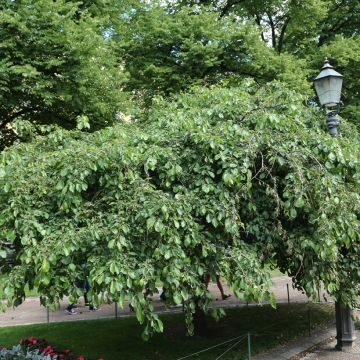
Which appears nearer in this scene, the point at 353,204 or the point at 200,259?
the point at 200,259

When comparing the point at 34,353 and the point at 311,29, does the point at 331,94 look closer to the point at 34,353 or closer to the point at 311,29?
the point at 34,353

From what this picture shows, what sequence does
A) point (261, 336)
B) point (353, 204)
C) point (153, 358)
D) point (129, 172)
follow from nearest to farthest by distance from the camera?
1. point (129, 172)
2. point (353, 204)
3. point (153, 358)
4. point (261, 336)

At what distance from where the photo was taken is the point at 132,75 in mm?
15797

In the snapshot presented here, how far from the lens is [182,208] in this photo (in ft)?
16.6

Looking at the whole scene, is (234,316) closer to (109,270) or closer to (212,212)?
(212,212)

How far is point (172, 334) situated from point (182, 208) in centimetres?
505

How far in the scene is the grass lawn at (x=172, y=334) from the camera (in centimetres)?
821

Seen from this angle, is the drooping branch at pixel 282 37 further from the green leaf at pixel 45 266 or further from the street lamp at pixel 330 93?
the green leaf at pixel 45 266

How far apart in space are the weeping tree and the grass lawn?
277 centimetres

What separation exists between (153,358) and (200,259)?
3368 mm

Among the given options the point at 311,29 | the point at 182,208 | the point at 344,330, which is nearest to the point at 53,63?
the point at 182,208

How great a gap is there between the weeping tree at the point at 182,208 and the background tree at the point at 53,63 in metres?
5.26

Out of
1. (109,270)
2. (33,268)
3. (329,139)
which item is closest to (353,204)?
(329,139)

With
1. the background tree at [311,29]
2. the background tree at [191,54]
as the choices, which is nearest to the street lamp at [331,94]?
the background tree at [191,54]
